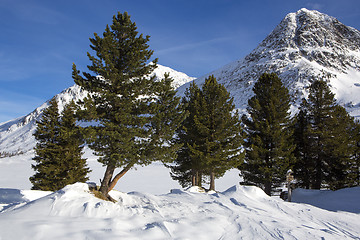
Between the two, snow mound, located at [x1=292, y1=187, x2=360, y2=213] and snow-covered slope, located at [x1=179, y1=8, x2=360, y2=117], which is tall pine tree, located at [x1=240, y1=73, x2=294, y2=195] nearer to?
snow mound, located at [x1=292, y1=187, x2=360, y2=213]

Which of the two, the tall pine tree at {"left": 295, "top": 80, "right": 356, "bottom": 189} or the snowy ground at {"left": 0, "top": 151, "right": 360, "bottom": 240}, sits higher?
the tall pine tree at {"left": 295, "top": 80, "right": 356, "bottom": 189}

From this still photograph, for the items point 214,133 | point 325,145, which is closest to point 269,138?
point 214,133

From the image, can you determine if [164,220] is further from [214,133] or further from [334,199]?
[334,199]

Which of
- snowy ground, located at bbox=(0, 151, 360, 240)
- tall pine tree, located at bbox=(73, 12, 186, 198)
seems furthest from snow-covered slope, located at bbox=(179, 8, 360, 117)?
tall pine tree, located at bbox=(73, 12, 186, 198)

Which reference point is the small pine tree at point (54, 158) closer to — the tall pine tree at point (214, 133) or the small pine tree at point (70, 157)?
the small pine tree at point (70, 157)

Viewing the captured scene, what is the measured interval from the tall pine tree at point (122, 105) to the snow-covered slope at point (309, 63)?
4866 inches

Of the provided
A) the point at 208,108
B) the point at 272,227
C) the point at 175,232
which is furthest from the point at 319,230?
the point at 208,108

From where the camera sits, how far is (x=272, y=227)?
6801mm

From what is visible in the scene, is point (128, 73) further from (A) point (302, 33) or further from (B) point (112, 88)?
(A) point (302, 33)

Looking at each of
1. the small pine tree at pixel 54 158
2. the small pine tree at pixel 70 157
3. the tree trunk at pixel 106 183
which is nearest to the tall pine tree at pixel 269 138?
the tree trunk at pixel 106 183

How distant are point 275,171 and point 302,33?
222 m

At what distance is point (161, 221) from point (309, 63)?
18903 centimetres

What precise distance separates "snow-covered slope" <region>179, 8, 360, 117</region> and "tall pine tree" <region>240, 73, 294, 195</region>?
11239cm

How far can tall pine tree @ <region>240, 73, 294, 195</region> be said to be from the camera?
16.1 m
